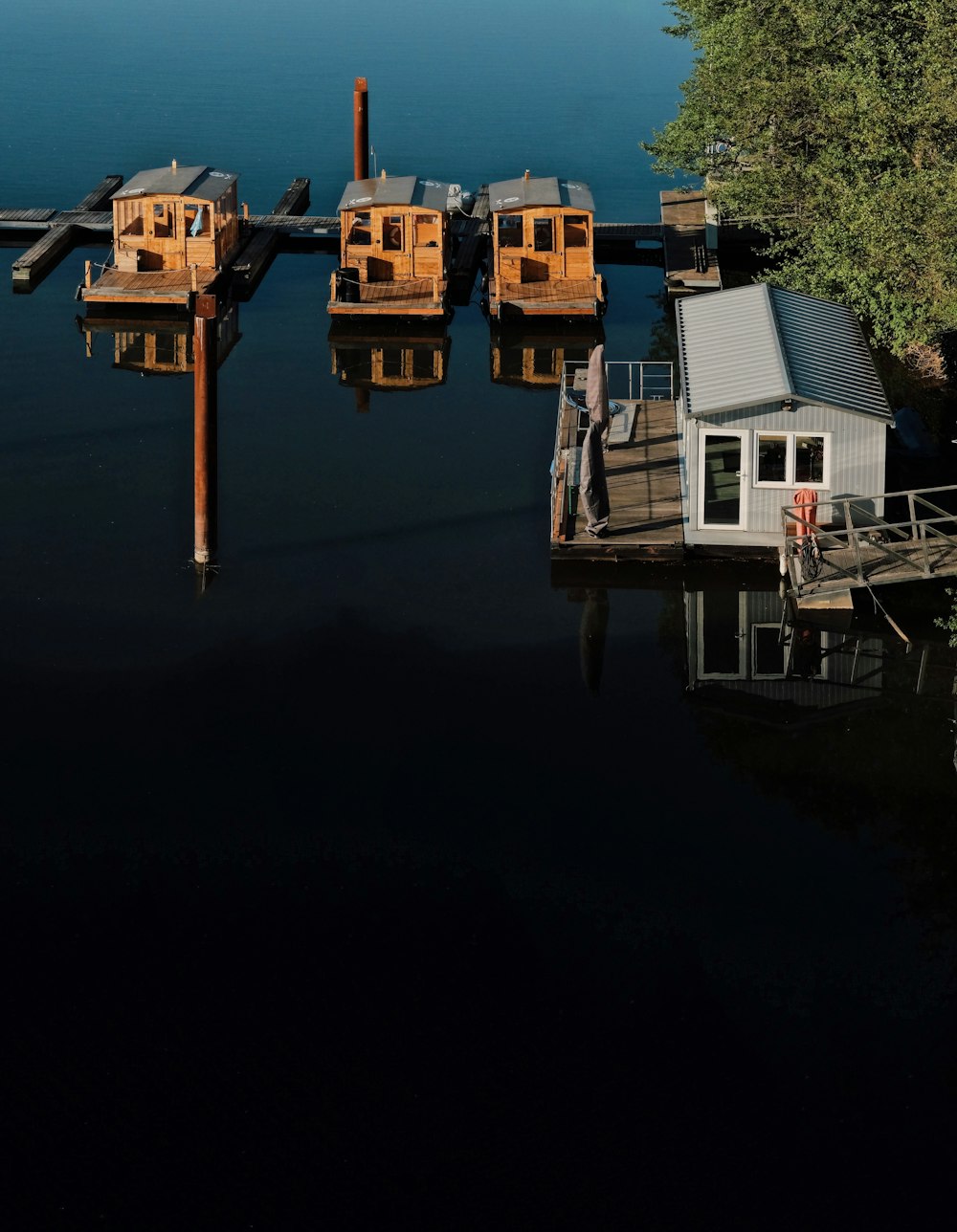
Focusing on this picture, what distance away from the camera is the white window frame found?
29.6 meters

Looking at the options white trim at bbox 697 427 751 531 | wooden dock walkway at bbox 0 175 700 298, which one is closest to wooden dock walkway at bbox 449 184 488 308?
wooden dock walkway at bbox 0 175 700 298

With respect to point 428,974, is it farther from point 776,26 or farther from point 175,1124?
point 776,26

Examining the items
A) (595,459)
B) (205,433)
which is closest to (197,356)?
(205,433)

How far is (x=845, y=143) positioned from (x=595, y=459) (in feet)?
51.2

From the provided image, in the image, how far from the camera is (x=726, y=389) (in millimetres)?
30109

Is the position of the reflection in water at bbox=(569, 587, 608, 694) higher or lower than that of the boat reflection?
lower

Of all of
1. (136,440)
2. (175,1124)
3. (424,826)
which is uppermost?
(136,440)

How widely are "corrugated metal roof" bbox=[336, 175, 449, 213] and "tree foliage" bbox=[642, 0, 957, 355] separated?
6.61 meters

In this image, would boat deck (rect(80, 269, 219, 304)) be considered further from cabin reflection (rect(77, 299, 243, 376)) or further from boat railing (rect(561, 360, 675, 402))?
boat railing (rect(561, 360, 675, 402))

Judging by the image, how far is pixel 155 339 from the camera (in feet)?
143

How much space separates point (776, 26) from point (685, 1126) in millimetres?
31877

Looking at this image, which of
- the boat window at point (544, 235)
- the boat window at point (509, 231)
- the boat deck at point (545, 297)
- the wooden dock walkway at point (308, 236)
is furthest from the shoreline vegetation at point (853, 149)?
the wooden dock walkway at point (308, 236)

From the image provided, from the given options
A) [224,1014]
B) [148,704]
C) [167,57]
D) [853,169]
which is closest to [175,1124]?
[224,1014]

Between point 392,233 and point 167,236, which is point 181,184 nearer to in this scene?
point 167,236
